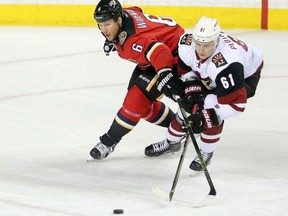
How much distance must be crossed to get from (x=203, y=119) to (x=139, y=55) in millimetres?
485

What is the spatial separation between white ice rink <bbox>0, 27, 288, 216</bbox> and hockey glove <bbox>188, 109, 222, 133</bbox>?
0.87 feet

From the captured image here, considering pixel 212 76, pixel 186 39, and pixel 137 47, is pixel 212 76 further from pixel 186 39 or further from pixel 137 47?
pixel 137 47

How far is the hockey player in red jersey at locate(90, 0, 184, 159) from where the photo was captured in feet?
12.7

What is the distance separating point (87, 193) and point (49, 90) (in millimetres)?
1955

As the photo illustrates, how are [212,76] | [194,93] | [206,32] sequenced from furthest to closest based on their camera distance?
[194,93], [212,76], [206,32]

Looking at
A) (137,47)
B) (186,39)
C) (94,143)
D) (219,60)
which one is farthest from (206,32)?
(94,143)

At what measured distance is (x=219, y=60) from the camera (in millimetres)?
3684

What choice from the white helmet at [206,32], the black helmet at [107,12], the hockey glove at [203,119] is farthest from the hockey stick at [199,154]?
the black helmet at [107,12]

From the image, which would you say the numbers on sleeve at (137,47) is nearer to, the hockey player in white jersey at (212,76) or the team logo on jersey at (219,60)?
the hockey player in white jersey at (212,76)

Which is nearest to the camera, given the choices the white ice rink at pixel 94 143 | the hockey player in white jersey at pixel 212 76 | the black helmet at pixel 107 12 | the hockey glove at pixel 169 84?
the white ice rink at pixel 94 143

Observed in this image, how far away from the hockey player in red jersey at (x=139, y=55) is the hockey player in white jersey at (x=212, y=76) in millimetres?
83

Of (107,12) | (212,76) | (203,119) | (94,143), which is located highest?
(107,12)

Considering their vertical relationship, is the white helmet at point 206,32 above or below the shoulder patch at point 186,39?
above

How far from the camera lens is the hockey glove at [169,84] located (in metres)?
3.81
